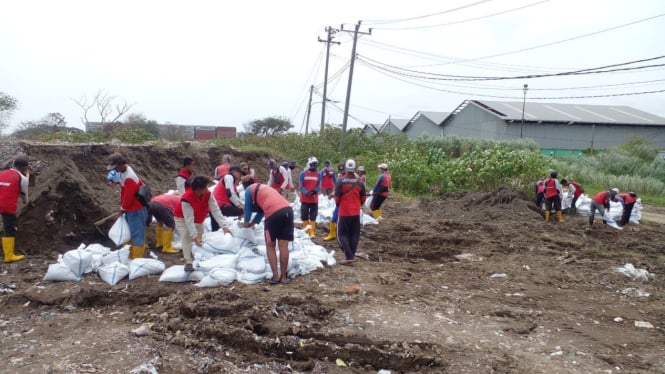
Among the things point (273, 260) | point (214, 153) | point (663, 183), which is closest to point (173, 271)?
point (273, 260)

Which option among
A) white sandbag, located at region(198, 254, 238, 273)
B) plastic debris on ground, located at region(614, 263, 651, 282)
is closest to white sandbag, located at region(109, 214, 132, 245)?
white sandbag, located at region(198, 254, 238, 273)

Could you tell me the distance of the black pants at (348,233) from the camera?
23.9 ft

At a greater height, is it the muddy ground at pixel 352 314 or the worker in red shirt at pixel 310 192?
the worker in red shirt at pixel 310 192

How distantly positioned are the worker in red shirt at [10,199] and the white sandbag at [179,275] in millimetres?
2425

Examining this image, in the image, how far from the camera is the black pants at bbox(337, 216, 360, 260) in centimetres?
728

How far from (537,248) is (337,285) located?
4.95 metres

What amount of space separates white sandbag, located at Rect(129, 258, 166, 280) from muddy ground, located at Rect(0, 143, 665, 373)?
0.41 ft

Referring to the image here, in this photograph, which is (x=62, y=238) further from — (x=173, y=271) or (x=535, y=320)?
(x=535, y=320)

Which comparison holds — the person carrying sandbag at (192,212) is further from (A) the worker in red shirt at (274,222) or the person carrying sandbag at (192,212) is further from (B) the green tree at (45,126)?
(B) the green tree at (45,126)

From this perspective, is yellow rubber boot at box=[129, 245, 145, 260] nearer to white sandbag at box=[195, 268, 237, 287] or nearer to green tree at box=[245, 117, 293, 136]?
white sandbag at box=[195, 268, 237, 287]

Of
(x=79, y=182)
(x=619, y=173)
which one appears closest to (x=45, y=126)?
(x=79, y=182)

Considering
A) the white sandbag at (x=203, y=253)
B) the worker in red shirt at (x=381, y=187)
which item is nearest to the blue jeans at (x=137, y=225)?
the white sandbag at (x=203, y=253)

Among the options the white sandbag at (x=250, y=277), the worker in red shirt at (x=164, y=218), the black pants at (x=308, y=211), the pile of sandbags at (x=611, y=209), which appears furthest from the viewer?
the pile of sandbags at (x=611, y=209)

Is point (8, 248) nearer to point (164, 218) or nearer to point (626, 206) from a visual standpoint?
point (164, 218)
